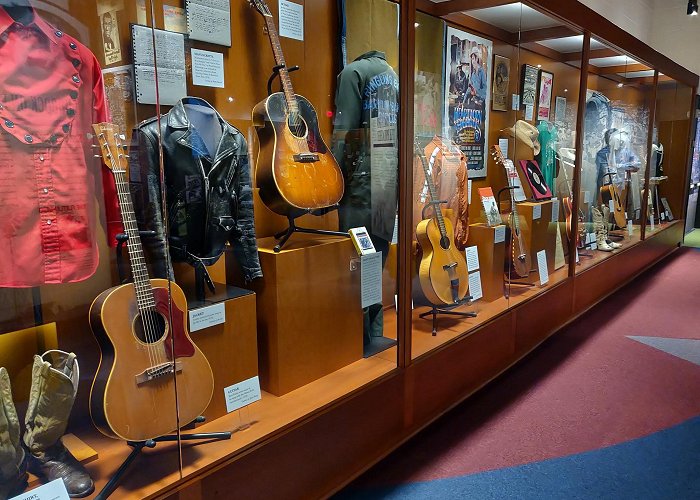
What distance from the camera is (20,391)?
147 cm

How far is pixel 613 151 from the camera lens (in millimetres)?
5121

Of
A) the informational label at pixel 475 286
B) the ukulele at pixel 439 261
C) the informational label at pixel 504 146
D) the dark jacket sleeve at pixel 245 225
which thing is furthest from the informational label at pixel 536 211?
the dark jacket sleeve at pixel 245 225

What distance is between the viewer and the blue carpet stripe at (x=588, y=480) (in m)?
2.10

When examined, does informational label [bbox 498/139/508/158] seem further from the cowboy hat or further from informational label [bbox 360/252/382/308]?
informational label [bbox 360/252/382/308]

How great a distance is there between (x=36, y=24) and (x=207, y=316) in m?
0.96

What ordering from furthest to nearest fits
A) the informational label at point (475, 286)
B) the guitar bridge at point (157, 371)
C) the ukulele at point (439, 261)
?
the informational label at point (475, 286) < the ukulele at point (439, 261) < the guitar bridge at point (157, 371)

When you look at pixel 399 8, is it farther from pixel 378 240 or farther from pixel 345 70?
pixel 378 240

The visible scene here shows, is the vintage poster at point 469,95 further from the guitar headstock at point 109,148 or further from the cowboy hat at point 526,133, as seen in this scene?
the guitar headstock at point 109,148

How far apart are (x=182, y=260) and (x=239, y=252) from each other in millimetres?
228

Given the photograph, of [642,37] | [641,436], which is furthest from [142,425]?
[642,37]

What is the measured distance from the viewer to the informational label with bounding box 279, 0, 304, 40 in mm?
2225

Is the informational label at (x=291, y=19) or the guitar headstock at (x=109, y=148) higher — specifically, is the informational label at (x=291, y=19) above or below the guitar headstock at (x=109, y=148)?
above

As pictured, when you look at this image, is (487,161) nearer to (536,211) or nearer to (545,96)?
(536,211)

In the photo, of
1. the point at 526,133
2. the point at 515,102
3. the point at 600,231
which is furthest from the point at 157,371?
the point at 600,231
